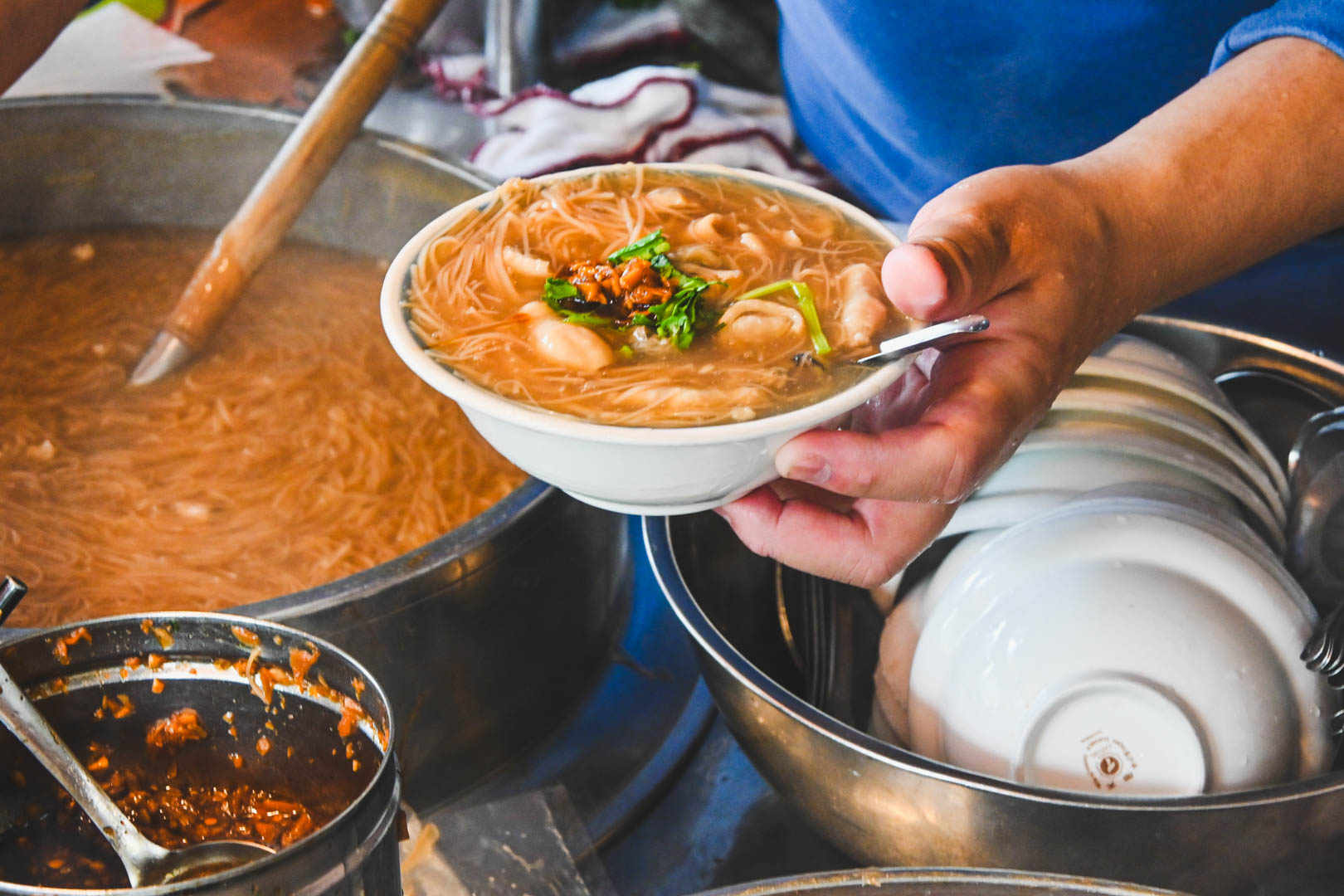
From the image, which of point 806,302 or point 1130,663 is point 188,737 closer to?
point 806,302

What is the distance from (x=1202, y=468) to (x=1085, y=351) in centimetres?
28

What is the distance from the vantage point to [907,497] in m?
1.23

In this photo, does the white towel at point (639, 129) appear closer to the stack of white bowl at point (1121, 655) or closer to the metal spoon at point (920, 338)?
the stack of white bowl at point (1121, 655)

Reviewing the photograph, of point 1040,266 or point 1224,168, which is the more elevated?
point 1224,168

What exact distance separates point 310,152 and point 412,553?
112 cm

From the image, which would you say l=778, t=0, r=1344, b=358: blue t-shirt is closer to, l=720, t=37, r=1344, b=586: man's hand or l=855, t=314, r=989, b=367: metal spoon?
l=720, t=37, r=1344, b=586: man's hand

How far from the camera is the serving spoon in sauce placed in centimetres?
95

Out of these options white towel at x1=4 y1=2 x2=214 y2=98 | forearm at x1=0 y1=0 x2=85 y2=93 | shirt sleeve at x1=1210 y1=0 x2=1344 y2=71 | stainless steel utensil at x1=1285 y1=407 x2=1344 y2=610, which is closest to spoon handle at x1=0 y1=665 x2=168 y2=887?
forearm at x1=0 y1=0 x2=85 y2=93

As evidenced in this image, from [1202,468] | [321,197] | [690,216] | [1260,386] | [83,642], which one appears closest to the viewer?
[83,642]

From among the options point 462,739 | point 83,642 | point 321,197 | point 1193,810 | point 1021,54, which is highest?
point 1021,54

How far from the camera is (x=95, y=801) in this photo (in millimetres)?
974

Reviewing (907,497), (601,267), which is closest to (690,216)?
(601,267)

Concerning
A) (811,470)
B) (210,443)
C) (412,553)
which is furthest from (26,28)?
(811,470)

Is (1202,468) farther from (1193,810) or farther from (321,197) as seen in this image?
(321,197)
